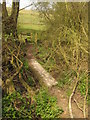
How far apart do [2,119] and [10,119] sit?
0.20 meters

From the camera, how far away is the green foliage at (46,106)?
4824mm

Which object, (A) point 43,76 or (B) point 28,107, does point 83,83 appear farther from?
(B) point 28,107

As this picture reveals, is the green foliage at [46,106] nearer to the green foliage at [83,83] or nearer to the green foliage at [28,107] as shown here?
the green foliage at [28,107]

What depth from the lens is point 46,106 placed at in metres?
5.05

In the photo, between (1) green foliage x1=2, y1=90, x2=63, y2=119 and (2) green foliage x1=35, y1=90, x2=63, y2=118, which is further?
(2) green foliage x1=35, y1=90, x2=63, y2=118

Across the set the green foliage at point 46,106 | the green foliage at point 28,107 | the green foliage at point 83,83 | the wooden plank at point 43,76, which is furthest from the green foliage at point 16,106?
the green foliage at point 83,83

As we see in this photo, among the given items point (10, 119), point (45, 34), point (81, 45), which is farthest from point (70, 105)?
point (45, 34)

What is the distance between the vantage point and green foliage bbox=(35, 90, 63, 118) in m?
4.82

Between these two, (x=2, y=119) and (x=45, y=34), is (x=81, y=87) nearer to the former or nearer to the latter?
(x=2, y=119)

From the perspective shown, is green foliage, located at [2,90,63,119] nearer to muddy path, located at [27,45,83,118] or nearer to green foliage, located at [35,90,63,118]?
green foliage, located at [35,90,63,118]

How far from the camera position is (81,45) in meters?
6.50

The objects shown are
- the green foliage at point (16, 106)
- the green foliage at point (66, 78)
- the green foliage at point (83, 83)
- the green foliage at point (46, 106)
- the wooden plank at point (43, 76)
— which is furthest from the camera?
the green foliage at point (66, 78)

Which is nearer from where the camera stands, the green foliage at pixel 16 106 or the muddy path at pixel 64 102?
the green foliage at pixel 16 106

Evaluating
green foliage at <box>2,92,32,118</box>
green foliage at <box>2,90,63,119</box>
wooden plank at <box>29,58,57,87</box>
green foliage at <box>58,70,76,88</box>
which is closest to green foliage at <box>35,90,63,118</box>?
green foliage at <box>2,90,63,119</box>
